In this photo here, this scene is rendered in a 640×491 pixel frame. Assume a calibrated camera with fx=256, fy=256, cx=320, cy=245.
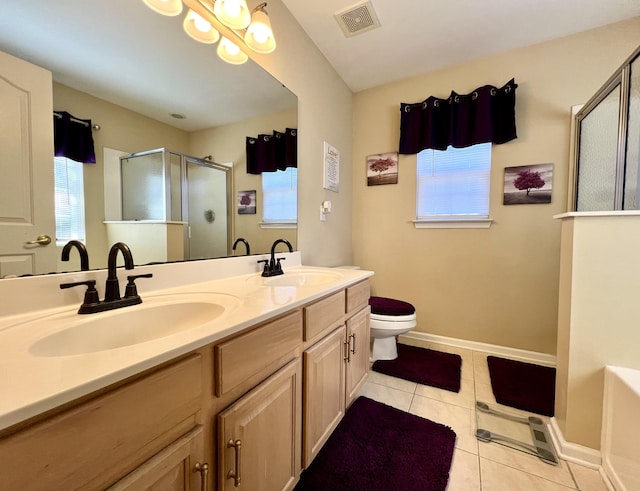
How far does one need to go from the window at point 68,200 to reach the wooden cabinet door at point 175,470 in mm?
718

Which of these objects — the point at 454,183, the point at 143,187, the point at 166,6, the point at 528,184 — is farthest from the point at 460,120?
the point at 143,187

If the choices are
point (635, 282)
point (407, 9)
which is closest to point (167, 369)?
point (635, 282)

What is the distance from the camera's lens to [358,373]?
59.4 inches

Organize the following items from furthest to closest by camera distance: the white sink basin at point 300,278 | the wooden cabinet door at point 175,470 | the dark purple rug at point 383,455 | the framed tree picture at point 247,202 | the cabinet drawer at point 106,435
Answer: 1. the framed tree picture at point 247,202
2. the white sink basin at point 300,278
3. the dark purple rug at point 383,455
4. the wooden cabinet door at point 175,470
5. the cabinet drawer at point 106,435

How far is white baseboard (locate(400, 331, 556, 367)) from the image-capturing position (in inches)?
81.4

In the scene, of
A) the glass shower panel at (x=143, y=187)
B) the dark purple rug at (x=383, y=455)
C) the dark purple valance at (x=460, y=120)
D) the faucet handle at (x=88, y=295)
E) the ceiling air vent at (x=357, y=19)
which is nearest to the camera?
the faucet handle at (x=88, y=295)

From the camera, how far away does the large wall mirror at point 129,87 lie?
781 millimetres

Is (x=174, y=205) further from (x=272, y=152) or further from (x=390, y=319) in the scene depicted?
A: (x=390, y=319)

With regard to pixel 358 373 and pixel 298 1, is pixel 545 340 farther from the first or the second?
pixel 298 1

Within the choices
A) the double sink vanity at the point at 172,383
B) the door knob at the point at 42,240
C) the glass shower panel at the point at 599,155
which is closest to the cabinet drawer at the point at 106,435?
the double sink vanity at the point at 172,383

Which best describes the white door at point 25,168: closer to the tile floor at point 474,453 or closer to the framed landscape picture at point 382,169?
the tile floor at point 474,453

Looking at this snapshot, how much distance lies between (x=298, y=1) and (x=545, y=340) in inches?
121

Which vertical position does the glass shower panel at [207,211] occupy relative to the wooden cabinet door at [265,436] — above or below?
above

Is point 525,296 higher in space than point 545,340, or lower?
higher
